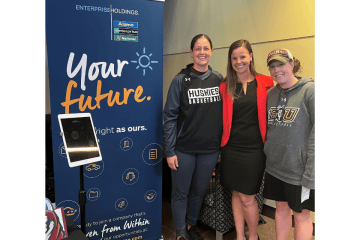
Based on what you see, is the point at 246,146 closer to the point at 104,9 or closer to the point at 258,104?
the point at 258,104

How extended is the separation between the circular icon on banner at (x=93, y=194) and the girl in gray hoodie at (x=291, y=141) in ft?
4.21

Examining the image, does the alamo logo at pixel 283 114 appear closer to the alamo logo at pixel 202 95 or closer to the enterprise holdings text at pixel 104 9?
the alamo logo at pixel 202 95

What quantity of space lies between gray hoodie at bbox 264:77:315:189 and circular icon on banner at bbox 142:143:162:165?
933 mm

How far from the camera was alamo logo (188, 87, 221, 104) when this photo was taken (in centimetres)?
189

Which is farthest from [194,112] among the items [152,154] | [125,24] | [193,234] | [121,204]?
[193,234]

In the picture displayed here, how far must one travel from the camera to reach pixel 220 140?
6.51 feet

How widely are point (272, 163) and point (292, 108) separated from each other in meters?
0.39

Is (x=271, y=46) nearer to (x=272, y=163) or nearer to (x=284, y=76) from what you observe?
(x=284, y=76)

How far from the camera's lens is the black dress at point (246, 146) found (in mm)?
1785

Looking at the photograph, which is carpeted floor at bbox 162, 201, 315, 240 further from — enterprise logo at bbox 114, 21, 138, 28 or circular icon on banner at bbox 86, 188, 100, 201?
A: enterprise logo at bbox 114, 21, 138, 28

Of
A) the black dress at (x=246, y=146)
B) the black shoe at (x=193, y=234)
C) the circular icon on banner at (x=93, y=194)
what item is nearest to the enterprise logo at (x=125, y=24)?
the black dress at (x=246, y=146)

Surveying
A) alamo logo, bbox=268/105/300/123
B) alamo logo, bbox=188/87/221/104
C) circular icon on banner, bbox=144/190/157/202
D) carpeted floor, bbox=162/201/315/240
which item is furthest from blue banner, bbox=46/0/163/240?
alamo logo, bbox=268/105/300/123
